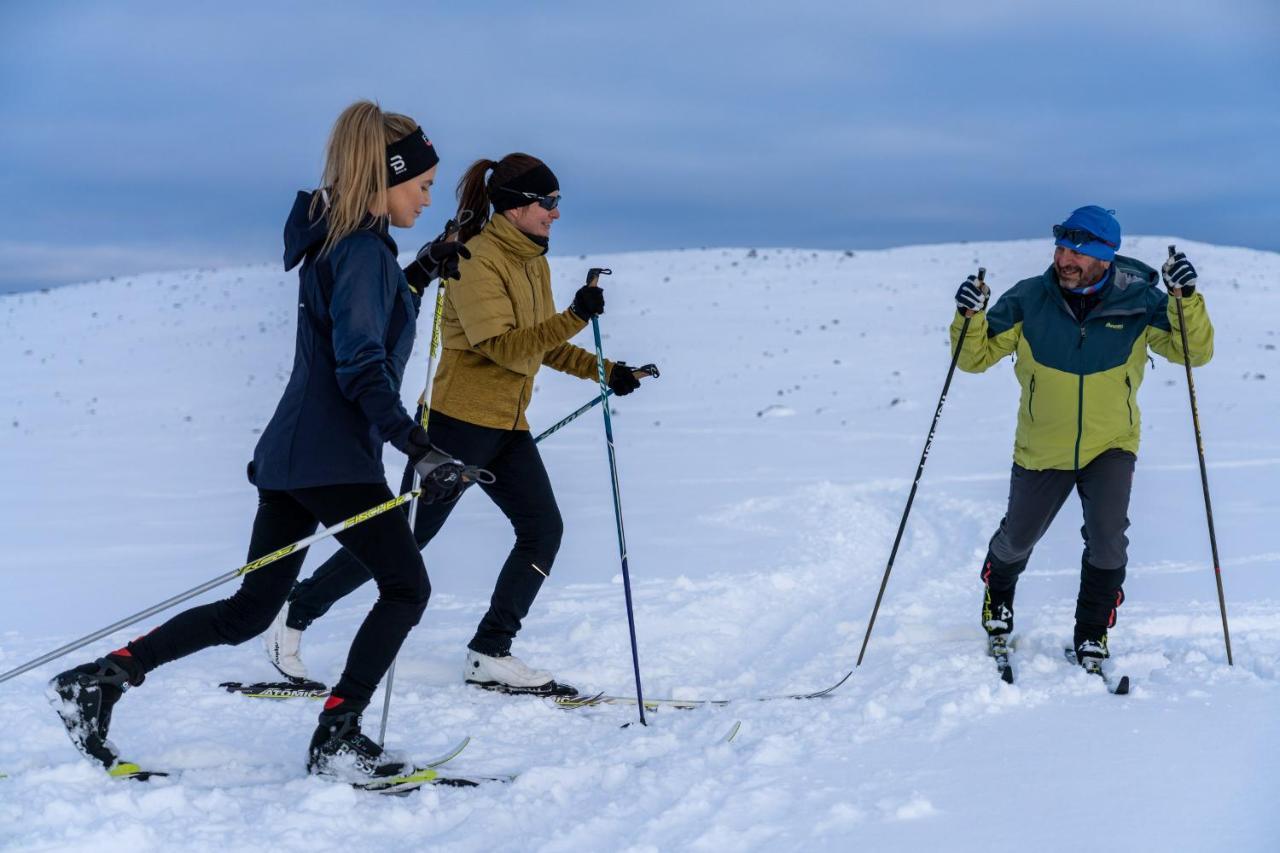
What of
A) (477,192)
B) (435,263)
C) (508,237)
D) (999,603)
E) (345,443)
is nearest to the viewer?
(345,443)

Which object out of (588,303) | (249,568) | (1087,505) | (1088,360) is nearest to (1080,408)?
(1088,360)

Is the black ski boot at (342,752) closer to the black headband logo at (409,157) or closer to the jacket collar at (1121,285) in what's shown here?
the black headband logo at (409,157)

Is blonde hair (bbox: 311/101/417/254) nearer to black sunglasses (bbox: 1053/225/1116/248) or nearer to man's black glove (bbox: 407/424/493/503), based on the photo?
man's black glove (bbox: 407/424/493/503)

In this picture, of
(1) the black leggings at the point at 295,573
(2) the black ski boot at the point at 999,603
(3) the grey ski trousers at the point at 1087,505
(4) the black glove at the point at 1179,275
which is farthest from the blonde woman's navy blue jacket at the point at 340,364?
(4) the black glove at the point at 1179,275

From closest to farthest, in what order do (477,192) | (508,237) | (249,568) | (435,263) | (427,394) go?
(249,568) → (435,263) → (427,394) → (508,237) → (477,192)

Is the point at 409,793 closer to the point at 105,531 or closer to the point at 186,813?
the point at 186,813

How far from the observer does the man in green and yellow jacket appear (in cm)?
458

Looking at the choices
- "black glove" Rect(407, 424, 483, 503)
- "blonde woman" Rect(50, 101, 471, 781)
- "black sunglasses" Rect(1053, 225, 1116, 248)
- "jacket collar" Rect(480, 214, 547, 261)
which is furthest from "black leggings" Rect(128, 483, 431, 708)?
"black sunglasses" Rect(1053, 225, 1116, 248)

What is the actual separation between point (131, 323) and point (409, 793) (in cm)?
3025

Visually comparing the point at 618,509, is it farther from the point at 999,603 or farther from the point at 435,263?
the point at 999,603

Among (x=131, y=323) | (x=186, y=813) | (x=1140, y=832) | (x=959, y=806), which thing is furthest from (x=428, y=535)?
(x=131, y=323)

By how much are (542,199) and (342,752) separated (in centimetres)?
231

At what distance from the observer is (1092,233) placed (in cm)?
450

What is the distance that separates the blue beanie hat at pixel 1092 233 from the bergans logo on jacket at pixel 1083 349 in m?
0.15
